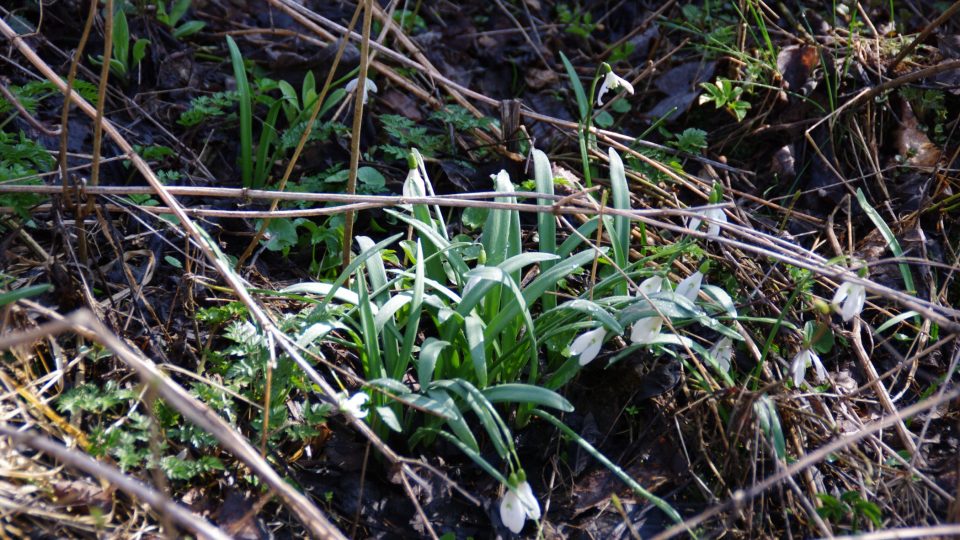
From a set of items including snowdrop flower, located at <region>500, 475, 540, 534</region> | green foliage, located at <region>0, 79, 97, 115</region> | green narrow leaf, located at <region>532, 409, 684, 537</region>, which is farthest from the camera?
green foliage, located at <region>0, 79, 97, 115</region>

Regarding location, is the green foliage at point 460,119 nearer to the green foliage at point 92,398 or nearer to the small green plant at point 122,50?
the small green plant at point 122,50

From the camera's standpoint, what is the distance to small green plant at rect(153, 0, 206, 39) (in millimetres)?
3043

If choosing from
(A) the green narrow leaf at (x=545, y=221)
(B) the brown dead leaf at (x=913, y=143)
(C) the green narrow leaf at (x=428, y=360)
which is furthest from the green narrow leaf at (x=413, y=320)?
(B) the brown dead leaf at (x=913, y=143)

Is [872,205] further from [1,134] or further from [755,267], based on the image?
[1,134]

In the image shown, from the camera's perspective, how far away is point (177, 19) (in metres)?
3.11

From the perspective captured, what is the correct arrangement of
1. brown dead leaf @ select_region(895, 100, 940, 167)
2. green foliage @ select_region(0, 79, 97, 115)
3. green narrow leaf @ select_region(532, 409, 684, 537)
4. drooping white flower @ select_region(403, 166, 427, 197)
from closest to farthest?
green narrow leaf @ select_region(532, 409, 684, 537), drooping white flower @ select_region(403, 166, 427, 197), green foliage @ select_region(0, 79, 97, 115), brown dead leaf @ select_region(895, 100, 940, 167)

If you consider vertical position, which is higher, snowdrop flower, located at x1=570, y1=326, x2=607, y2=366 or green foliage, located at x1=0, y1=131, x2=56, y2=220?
green foliage, located at x1=0, y1=131, x2=56, y2=220

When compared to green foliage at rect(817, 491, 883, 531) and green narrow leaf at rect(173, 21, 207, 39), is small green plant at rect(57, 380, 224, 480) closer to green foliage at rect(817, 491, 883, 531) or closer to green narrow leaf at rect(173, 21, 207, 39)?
green foliage at rect(817, 491, 883, 531)

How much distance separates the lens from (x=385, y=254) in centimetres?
233

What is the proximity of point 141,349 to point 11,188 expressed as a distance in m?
0.52

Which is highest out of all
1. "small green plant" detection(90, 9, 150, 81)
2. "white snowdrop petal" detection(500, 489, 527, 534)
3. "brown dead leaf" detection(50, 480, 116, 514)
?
"small green plant" detection(90, 9, 150, 81)

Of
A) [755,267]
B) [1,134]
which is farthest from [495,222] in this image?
[1,134]

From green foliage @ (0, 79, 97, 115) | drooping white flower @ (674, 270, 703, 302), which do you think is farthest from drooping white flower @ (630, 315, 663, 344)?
green foliage @ (0, 79, 97, 115)

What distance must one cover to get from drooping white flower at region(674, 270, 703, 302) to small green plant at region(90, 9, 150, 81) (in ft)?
6.95
